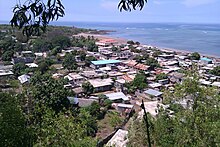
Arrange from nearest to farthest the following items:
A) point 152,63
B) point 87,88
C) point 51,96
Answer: point 51,96, point 87,88, point 152,63

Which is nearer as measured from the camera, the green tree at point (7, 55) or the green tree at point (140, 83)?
the green tree at point (140, 83)

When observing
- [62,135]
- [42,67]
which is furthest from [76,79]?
[62,135]

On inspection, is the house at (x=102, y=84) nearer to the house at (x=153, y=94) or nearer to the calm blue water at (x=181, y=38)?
the house at (x=153, y=94)

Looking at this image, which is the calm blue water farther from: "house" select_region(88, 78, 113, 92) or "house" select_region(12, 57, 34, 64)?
"house" select_region(12, 57, 34, 64)

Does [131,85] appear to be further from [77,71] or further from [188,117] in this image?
[188,117]

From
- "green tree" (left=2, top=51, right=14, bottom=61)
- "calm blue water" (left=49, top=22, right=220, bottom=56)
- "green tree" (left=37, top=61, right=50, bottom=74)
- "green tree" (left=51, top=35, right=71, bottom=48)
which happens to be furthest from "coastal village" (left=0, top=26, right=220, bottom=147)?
"calm blue water" (left=49, top=22, right=220, bottom=56)

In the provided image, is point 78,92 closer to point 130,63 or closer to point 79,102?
point 79,102

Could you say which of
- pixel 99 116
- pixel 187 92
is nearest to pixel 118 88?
pixel 99 116

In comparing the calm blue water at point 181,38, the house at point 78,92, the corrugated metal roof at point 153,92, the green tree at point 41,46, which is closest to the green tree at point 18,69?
the house at point 78,92

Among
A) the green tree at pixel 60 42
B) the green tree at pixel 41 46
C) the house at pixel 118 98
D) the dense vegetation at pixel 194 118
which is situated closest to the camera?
the dense vegetation at pixel 194 118
